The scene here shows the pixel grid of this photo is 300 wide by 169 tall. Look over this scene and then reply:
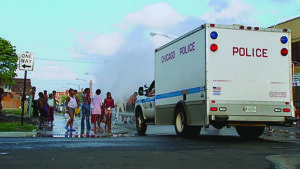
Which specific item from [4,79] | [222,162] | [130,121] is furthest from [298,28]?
[4,79]

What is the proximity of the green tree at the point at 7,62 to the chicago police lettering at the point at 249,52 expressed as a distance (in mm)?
51560

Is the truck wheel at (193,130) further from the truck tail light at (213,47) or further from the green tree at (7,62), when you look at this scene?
the green tree at (7,62)

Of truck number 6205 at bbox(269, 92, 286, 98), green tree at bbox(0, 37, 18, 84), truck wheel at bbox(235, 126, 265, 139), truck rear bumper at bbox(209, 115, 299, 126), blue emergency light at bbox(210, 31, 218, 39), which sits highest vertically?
green tree at bbox(0, 37, 18, 84)

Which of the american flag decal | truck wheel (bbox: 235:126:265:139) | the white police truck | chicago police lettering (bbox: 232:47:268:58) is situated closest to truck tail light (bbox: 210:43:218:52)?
the white police truck

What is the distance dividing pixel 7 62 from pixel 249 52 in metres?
53.6

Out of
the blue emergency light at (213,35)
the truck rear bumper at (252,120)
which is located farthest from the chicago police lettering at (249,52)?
the truck rear bumper at (252,120)

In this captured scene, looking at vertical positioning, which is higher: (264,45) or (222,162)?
(264,45)

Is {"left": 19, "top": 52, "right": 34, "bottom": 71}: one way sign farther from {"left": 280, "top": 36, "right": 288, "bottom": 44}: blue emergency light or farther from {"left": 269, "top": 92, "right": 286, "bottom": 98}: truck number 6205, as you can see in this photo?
{"left": 280, "top": 36, "right": 288, "bottom": 44}: blue emergency light

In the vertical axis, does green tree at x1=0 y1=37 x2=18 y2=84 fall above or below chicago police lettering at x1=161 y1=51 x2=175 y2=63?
above

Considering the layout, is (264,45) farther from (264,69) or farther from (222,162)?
(222,162)

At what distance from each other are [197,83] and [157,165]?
572cm

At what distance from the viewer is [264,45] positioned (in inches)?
477

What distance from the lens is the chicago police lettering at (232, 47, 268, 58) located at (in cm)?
1193

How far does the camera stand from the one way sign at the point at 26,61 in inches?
657
